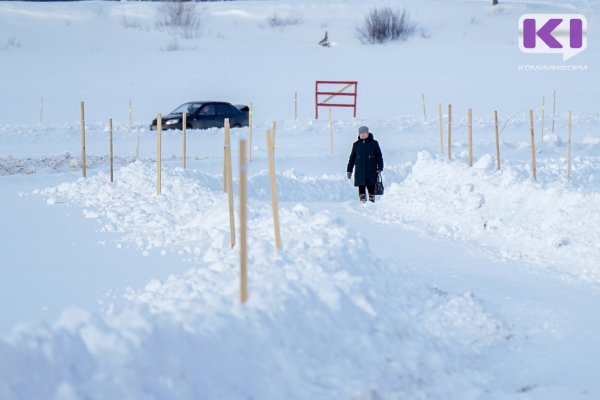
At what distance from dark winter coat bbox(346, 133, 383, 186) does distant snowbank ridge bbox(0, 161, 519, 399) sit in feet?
16.6

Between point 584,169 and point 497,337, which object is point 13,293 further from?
point 584,169

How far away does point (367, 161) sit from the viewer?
13945 mm

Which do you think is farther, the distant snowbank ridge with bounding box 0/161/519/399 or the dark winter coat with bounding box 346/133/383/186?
the dark winter coat with bounding box 346/133/383/186

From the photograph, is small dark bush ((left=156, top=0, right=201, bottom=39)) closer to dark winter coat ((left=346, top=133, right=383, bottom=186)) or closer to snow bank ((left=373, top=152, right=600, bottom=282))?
dark winter coat ((left=346, top=133, right=383, bottom=186))

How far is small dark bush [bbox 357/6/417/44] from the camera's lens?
49.3m

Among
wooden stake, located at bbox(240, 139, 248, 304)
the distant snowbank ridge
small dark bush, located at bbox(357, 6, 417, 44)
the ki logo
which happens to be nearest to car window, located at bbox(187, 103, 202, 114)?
the distant snowbank ridge

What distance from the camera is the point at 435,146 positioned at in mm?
22656

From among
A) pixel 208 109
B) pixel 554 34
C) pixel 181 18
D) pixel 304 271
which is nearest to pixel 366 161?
pixel 304 271

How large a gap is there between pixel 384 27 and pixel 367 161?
3665cm

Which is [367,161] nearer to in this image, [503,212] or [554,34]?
[503,212]

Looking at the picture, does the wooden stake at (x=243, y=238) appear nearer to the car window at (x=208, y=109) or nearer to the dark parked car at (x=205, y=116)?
the dark parked car at (x=205, y=116)

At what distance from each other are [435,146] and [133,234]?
13.1 metres

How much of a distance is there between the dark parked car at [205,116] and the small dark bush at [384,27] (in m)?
23.9

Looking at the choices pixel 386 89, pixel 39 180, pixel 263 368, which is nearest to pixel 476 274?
pixel 263 368
